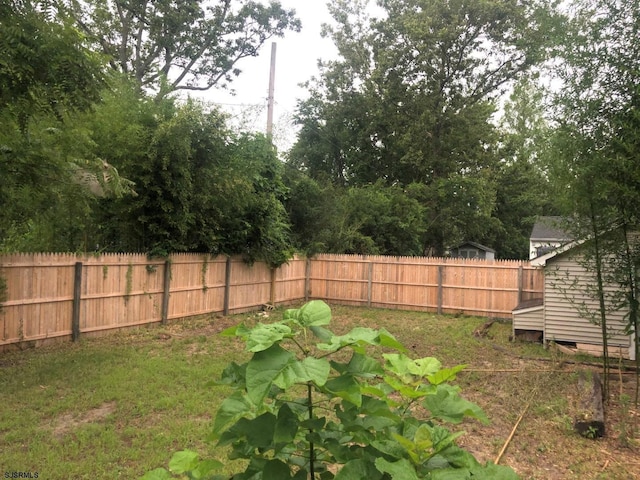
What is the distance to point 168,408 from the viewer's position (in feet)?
16.8

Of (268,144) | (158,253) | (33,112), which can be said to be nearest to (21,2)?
(33,112)

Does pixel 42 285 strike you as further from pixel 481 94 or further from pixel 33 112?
pixel 481 94

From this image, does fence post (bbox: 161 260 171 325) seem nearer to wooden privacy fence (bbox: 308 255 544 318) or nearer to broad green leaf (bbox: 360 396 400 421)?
wooden privacy fence (bbox: 308 255 544 318)

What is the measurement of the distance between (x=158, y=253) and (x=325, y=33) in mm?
20731

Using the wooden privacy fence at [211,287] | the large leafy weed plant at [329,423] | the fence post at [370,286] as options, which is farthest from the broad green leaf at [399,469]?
the fence post at [370,286]

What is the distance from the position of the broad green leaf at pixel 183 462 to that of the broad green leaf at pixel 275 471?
250 mm

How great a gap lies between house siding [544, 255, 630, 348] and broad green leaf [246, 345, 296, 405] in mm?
9165

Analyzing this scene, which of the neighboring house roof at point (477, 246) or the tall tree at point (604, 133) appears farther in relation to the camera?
the neighboring house roof at point (477, 246)

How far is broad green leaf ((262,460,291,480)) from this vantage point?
1081 millimetres

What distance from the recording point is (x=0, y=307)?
6.93 m

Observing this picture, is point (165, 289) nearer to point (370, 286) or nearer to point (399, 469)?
point (370, 286)

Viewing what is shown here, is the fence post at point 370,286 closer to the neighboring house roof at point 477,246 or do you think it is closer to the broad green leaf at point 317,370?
the broad green leaf at point 317,370

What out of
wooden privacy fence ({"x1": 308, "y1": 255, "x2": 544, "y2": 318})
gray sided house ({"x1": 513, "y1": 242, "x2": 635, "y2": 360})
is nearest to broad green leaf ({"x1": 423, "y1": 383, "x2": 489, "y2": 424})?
→ gray sided house ({"x1": 513, "y1": 242, "x2": 635, "y2": 360})

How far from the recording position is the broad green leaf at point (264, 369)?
0.95 metres
